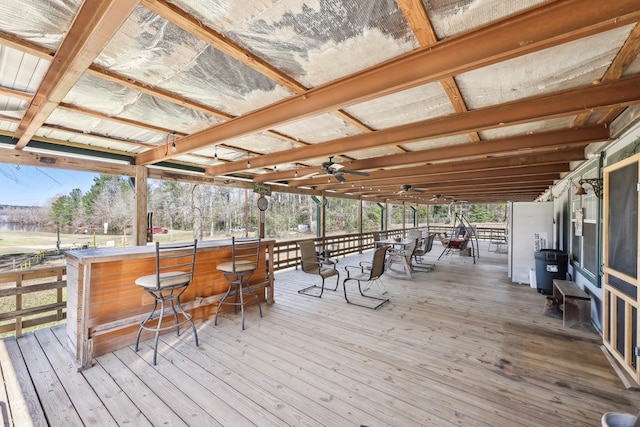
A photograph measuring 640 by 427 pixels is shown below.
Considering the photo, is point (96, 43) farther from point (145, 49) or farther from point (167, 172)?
point (167, 172)

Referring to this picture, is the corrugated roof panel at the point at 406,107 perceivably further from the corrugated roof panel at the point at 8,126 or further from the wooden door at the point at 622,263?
the corrugated roof panel at the point at 8,126

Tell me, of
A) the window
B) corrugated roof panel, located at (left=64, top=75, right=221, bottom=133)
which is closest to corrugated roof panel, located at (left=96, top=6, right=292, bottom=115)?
corrugated roof panel, located at (left=64, top=75, right=221, bottom=133)

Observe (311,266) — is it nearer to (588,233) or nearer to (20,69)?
(20,69)

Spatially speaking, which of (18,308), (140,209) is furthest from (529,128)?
(18,308)

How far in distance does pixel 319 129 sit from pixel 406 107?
1160 millimetres

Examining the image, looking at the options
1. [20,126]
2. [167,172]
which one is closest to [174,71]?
[20,126]

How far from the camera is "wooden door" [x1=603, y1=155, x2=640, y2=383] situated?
7.65ft

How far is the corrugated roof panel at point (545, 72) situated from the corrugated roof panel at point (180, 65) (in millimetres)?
1689

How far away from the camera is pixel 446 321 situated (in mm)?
3721

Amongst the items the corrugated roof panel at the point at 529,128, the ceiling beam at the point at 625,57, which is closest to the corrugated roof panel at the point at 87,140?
the corrugated roof panel at the point at 529,128

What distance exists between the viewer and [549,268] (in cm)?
489

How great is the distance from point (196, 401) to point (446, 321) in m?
3.28

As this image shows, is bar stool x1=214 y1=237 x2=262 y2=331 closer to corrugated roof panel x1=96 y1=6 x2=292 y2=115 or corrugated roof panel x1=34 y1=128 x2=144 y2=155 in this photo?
corrugated roof panel x1=96 y1=6 x2=292 y2=115

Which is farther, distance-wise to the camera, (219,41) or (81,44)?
(219,41)
